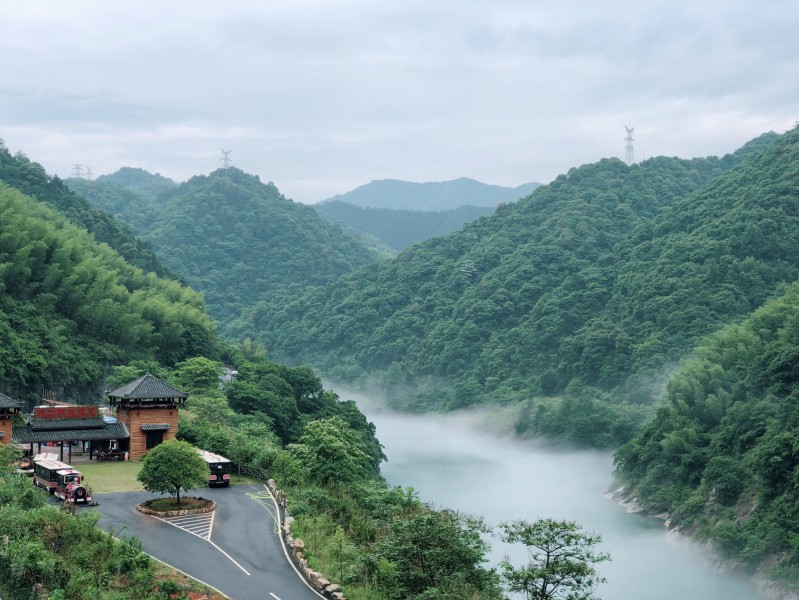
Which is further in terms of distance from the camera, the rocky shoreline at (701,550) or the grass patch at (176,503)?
the rocky shoreline at (701,550)

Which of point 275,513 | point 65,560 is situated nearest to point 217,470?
point 275,513

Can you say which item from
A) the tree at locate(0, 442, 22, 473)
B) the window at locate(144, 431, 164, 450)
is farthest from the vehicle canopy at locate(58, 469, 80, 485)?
the window at locate(144, 431, 164, 450)

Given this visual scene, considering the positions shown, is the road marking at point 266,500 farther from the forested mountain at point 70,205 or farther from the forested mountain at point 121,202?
the forested mountain at point 121,202

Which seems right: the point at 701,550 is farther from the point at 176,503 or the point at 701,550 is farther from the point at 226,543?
the point at 226,543

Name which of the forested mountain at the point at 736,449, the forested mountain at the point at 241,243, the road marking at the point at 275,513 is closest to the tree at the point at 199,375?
the road marking at the point at 275,513

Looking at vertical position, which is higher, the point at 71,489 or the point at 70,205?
the point at 70,205

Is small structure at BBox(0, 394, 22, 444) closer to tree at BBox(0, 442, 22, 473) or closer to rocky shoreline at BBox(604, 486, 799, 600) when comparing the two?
tree at BBox(0, 442, 22, 473)
